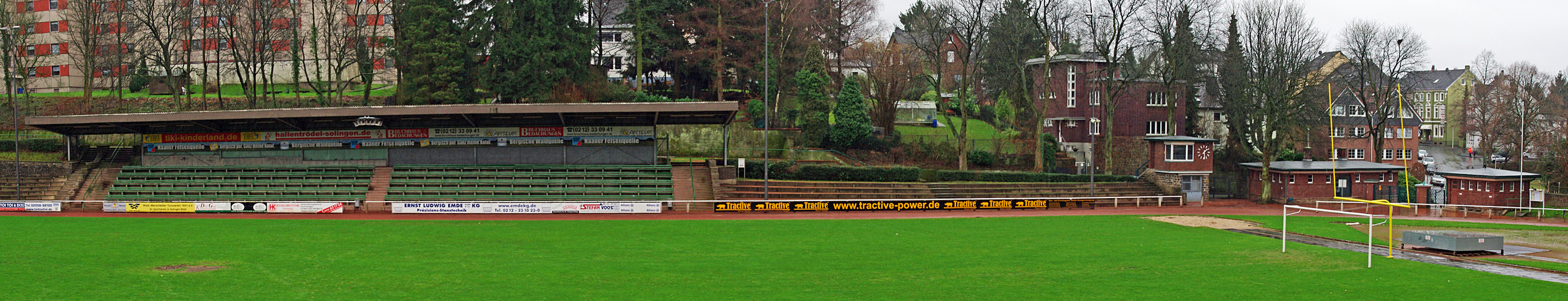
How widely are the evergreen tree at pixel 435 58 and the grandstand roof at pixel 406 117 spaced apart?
29.6 feet

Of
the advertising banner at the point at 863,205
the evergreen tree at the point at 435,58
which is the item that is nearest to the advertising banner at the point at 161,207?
the evergreen tree at the point at 435,58

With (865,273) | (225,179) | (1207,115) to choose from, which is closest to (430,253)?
(865,273)

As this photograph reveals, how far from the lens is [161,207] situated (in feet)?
112

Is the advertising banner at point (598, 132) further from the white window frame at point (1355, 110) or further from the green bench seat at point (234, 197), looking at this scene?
the white window frame at point (1355, 110)

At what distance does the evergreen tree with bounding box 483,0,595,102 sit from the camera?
4825cm

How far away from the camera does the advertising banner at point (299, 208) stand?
33.4 metres

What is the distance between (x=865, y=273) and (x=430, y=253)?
961cm

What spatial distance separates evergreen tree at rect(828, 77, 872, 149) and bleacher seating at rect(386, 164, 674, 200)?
502 inches

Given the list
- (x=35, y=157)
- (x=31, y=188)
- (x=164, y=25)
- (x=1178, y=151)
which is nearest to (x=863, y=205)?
(x=1178, y=151)

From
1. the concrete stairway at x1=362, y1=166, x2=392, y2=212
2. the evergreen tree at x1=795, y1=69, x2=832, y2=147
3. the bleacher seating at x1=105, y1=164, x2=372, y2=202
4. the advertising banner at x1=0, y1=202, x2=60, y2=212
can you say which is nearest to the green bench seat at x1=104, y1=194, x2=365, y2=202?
the bleacher seating at x1=105, y1=164, x2=372, y2=202

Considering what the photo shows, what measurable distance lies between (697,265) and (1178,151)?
32.8 meters

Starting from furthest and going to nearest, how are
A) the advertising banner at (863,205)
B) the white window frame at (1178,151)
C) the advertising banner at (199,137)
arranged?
the white window frame at (1178,151) < the advertising banner at (199,137) < the advertising banner at (863,205)

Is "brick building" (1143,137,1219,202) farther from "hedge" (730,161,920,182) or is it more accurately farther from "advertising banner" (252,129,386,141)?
"advertising banner" (252,129,386,141)

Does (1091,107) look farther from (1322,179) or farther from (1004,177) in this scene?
(1004,177)
